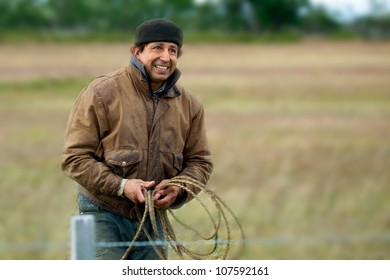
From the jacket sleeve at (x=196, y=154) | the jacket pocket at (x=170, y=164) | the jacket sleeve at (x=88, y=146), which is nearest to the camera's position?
the jacket sleeve at (x=88, y=146)

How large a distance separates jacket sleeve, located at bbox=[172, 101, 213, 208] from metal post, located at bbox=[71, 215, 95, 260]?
40.3 inches

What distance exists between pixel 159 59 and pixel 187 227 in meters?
0.91

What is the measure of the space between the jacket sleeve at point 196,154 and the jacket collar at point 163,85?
0.20 meters

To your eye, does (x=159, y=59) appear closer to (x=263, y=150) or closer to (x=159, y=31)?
(x=159, y=31)

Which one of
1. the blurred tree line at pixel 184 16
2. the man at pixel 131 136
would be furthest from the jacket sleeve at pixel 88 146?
the blurred tree line at pixel 184 16

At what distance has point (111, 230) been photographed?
17.4ft

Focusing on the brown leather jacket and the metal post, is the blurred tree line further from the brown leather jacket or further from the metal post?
the metal post

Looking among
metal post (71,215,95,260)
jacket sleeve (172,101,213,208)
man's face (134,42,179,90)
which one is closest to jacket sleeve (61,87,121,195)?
man's face (134,42,179,90)

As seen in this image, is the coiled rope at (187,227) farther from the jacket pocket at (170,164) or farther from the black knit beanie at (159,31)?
the black knit beanie at (159,31)

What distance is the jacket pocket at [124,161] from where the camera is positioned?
5.16 metres

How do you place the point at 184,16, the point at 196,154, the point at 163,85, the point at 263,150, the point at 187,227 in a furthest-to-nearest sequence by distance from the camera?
the point at 184,16 → the point at 263,150 → the point at 187,227 → the point at 196,154 → the point at 163,85

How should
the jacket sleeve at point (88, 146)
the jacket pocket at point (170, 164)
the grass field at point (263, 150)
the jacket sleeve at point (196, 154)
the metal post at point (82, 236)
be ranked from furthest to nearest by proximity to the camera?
1. the grass field at point (263, 150)
2. the jacket sleeve at point (196, 154)
3. the jacket pocket at point (170, 164)
4. the jacket sleeve at point (88, 146)
5. the metal post at point (82, 236)

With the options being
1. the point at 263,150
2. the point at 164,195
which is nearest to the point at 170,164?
the point at 164,195

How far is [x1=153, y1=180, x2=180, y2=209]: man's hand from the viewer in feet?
17.1
